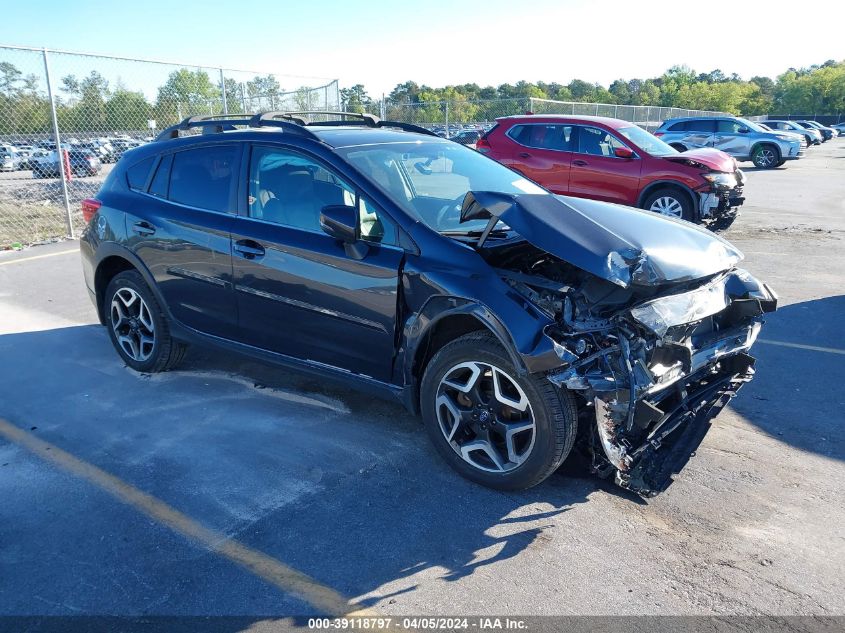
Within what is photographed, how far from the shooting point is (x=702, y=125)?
81.3ft

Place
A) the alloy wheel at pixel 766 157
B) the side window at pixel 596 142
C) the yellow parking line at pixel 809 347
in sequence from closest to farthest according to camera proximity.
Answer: the yellow parking line at pixel 809 347 → the side window at pixel 596 142 → the alloy wheel at pixel 766 157

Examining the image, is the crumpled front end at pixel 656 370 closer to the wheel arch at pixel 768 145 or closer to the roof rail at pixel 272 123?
the roof rail at pixel 272 123

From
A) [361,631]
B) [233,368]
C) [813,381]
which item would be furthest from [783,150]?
[361,631]

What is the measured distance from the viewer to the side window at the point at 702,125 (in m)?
24.6

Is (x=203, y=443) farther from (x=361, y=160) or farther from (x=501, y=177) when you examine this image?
(x=501, y=177)

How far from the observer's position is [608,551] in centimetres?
300

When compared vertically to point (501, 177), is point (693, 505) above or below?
below

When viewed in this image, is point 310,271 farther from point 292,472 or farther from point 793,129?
point 793,129

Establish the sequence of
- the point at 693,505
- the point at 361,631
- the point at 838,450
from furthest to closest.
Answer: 1. the point at 838,450
2. the point at 693,505
3. the point at 361,631

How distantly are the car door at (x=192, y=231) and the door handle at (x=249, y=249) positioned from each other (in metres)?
0.10

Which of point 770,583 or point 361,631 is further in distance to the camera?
point 770,583

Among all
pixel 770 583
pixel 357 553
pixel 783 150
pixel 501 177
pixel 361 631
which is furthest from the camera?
pixel 783 150

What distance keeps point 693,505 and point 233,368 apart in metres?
3.55

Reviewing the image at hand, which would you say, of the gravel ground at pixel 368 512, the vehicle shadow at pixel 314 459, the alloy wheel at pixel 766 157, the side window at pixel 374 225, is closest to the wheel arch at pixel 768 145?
the alloy wheel at pixel 766 157
